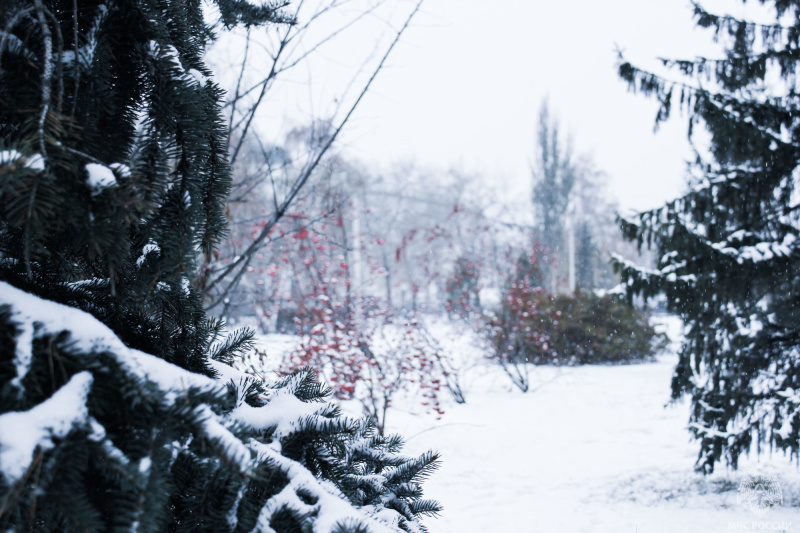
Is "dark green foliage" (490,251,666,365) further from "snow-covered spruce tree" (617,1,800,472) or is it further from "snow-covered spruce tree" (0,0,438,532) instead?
"snow-covered spruce tree" (0,0,438,532)

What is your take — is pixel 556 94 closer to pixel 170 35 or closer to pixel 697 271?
pixel 697 271

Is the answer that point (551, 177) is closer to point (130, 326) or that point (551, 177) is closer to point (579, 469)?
point (579, 469)

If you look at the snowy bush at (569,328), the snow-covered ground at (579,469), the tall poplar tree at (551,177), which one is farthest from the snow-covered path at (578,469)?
the tall poplar tree at (551,177)

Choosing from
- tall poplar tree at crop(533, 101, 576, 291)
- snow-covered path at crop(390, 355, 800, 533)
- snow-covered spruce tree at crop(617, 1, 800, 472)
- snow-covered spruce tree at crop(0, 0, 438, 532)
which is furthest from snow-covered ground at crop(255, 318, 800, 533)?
tall poplar tree at crop(533, 101, 576, 291)

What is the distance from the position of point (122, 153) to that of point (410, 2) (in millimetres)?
2346

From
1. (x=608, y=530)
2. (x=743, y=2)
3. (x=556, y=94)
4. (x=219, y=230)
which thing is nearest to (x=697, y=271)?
(x=608, y=530)

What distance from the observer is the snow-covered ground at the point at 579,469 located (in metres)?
3.66

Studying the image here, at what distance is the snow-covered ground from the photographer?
3.66 m

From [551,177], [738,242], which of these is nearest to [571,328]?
[738,242]

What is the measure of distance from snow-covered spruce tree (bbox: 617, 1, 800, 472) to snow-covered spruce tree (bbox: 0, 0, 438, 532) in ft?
12.2

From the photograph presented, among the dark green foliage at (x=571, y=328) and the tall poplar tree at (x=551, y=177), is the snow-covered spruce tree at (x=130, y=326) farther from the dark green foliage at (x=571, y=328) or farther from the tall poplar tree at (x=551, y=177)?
the tall poplar tree at (x=551, y=177)

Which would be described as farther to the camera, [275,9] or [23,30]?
[275,9]

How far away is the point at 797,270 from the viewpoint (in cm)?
407

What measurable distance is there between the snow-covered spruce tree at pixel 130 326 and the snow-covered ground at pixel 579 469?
2.56ft
